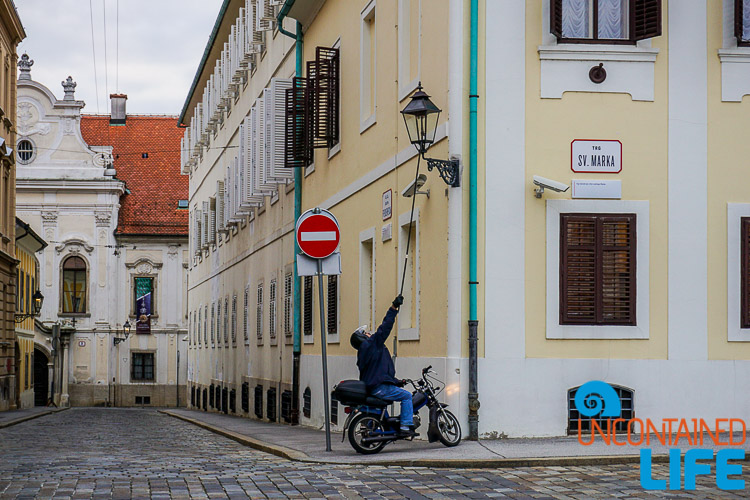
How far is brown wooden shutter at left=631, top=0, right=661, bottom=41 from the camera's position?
50.0 ft

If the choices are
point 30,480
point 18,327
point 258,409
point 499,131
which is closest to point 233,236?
point 258,409

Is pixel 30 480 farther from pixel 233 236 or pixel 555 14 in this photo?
pixel 233 236

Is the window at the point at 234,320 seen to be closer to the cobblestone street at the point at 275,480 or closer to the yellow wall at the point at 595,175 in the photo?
the cobblestone street at the point at 275,480

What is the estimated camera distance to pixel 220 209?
40.0 m

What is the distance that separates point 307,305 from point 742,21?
11.3 m

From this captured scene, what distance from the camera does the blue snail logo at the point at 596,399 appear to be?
15044 mm

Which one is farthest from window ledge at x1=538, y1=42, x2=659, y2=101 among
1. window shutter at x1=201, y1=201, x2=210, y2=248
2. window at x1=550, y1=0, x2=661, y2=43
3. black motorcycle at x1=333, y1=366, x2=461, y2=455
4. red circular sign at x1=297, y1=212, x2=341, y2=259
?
window shutter at x1=201, y1=201, x2=210, y2=248

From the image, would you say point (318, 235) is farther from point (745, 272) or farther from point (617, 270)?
point (745, 272)

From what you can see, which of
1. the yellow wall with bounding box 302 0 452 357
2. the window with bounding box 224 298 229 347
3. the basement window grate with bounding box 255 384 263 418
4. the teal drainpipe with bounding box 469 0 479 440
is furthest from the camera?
the window with bounding box 224 298 229 347

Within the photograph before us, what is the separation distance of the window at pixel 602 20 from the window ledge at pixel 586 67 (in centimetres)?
16

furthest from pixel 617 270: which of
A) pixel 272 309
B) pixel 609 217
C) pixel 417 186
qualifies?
pixel 272 309

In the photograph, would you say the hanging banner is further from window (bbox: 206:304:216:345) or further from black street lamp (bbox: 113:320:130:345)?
window (bbox: 206:304:216:345)

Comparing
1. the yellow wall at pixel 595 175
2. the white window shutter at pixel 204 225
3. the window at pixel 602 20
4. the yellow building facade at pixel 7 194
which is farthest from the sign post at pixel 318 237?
the white window shutter at pixel 204 225

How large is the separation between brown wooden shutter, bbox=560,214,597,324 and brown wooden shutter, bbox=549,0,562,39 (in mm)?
2225
